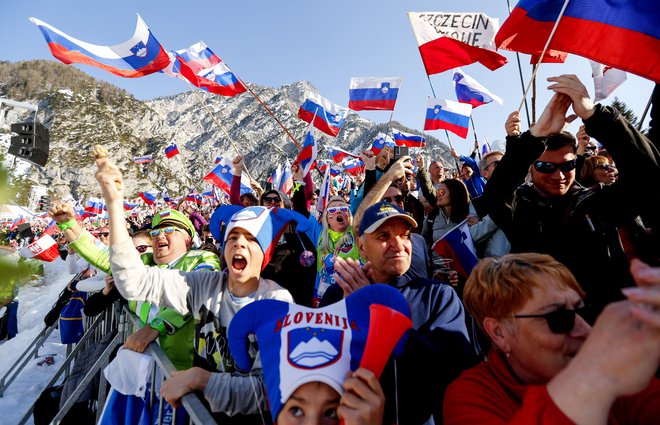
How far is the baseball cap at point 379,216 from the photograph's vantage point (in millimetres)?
2127

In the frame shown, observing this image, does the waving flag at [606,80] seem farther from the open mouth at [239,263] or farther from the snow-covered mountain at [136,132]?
the snow-covered mountain at [136,132]

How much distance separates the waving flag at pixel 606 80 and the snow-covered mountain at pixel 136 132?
42341mm

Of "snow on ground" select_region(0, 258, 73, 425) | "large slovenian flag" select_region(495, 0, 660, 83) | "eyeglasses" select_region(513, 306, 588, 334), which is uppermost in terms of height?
"large slovenian flag" select_region(495, 0, 660, 83)

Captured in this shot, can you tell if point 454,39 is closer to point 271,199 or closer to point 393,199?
point 393,199

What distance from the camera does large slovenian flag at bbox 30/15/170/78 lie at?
15.1 ft

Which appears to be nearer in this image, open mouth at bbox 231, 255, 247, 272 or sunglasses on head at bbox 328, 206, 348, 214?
open mouth at bbox 231, 255, 247, 272

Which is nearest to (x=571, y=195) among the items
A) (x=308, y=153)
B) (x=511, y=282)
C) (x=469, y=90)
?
(x=511, y=282)

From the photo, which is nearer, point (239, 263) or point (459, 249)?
point (239, 263)

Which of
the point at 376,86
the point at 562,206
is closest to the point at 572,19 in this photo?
the point at 562,206

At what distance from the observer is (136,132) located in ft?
231

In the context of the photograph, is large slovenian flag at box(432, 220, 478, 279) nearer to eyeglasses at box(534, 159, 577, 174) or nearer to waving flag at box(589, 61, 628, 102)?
eyeglasses at box(534, 159, 577, 174)

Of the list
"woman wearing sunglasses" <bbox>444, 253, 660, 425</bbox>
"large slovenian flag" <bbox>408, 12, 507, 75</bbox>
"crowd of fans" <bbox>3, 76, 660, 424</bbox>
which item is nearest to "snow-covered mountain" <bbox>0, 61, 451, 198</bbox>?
"large slovenian flag" <bbox>408, 12, 507, 75</bbox>

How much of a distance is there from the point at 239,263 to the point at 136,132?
80.3m

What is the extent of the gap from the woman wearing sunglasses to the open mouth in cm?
136
